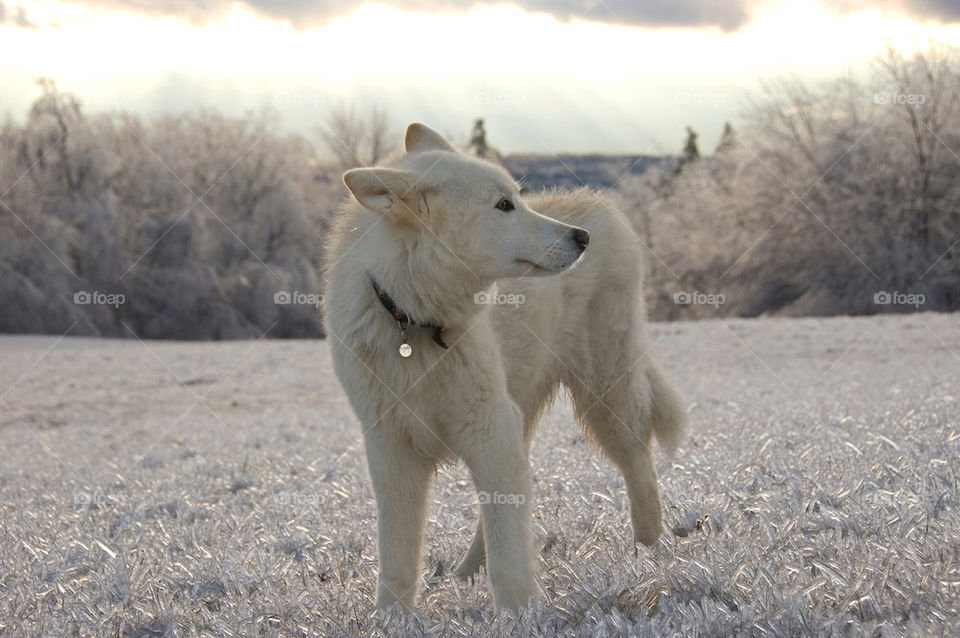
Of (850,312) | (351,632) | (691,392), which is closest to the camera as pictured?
(351,632)

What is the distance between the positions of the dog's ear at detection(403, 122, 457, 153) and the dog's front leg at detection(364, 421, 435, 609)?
1572 mm

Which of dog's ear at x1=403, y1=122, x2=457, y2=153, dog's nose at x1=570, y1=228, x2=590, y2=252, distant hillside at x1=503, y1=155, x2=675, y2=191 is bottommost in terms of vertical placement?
distant hillside at x1=503, y1=155, x2=675, y2=191

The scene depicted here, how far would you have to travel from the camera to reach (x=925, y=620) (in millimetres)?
2889

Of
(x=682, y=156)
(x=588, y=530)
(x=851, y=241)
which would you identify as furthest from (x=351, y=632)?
(x=682, y=156)

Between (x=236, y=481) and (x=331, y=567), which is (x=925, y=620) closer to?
(x=331, y=567)

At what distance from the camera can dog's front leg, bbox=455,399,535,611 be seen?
11.9 feet

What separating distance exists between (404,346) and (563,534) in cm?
162

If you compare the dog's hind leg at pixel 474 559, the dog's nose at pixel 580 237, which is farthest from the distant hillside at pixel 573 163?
the dog's nose at pixel 580 237

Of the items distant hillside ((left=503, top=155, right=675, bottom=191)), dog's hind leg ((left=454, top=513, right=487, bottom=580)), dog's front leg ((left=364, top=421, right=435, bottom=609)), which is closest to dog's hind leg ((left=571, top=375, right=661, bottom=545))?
dog's hind leg ((left=454, top=513, right=487, bottom=580))

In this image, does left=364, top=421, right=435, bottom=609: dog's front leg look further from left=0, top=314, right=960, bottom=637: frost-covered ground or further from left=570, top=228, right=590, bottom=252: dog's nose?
left=570, top=228, right=590, bottom=252: dog's nose

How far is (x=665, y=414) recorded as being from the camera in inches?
204

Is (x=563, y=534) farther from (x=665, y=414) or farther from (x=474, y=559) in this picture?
(x=665, y=414)

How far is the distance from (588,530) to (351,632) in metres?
1.77

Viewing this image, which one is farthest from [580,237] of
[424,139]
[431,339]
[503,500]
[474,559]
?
[474,559]
